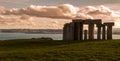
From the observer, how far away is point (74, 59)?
31.3 m

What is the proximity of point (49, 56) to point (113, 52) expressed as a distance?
6620 millimetres

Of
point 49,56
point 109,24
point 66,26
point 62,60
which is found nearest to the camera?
point 62,60

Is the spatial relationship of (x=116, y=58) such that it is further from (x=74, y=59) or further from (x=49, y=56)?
(x=49, y=56)

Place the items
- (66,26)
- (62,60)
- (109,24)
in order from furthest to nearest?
(66,26), (109,24), (62,60)

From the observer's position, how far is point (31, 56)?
109 ft

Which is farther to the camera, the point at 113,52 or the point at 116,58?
the point at 113,52

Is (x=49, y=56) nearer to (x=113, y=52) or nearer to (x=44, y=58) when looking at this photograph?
(x=44, y=58)

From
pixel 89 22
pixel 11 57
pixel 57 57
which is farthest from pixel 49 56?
pixel 89 22

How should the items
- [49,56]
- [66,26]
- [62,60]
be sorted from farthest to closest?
[66,26], [49,56], [62,60]

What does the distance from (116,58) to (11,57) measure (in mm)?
9791

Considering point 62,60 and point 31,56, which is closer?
point 62,60

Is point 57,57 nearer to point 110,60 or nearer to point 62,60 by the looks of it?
point 62,60

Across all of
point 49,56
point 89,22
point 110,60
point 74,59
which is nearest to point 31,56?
point 49,56

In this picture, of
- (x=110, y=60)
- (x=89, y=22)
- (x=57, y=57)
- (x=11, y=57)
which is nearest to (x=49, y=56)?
(x=57, y=57)
